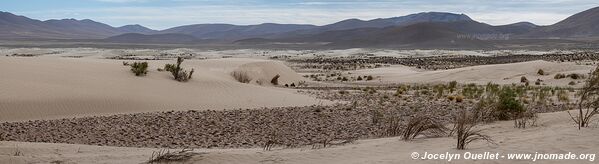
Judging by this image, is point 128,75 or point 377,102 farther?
point 128,75

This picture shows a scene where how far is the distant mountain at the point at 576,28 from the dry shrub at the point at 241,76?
14116cm

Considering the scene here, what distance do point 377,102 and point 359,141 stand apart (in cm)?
889

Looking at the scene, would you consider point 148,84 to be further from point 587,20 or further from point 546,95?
point 587,20

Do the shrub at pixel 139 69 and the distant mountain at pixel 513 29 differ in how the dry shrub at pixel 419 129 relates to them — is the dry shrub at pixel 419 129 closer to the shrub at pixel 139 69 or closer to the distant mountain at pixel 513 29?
the shrub at pixel 139 69

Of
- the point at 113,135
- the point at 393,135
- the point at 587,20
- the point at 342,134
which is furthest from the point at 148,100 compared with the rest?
the point at 587,20

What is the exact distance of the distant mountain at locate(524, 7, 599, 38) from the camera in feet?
534

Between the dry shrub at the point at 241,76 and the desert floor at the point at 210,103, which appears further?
the dry shrub at the point at 241,76

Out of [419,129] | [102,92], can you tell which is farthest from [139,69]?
[419,129]

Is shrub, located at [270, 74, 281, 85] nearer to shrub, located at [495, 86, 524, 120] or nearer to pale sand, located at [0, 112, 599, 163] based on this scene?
shrub, located at [495, 86, 524, 120]

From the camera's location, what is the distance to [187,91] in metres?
22.5

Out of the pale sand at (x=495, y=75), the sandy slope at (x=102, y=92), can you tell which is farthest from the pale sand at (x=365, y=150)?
the pale sand at (x=495, y=75)

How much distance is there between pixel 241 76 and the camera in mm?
31797

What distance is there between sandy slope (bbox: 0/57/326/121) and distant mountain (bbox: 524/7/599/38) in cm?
14943

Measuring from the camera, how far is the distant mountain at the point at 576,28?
16288 cm
